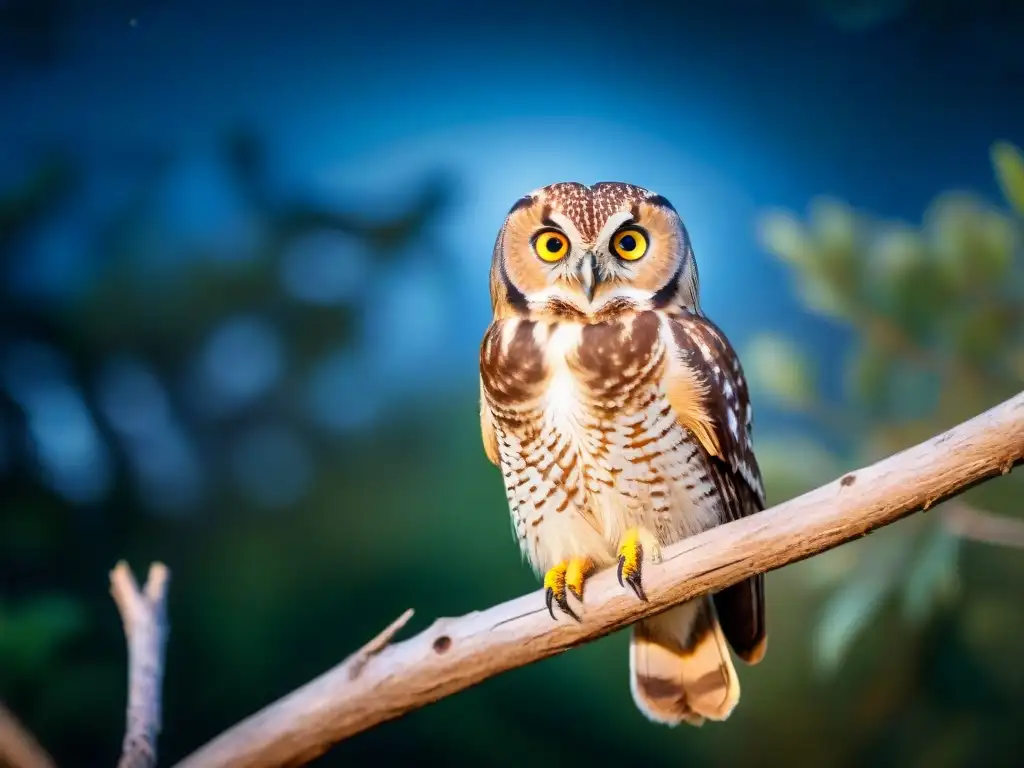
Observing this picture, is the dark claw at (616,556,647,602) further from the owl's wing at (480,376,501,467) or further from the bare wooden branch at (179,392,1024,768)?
the owl's wing at (480,376,501,467)

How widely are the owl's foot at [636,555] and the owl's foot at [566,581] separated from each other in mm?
76

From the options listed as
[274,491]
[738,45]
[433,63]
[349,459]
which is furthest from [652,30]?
[274,491]

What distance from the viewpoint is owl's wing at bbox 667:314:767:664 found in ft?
4.82

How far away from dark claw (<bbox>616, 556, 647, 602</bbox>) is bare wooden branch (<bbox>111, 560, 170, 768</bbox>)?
79 centimetres

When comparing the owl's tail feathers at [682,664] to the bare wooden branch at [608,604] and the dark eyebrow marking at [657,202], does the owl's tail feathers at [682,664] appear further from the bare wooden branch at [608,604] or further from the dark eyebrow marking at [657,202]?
the dark eyebrow marking at [657,202]

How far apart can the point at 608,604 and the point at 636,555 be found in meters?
0.09

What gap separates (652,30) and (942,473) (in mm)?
1505

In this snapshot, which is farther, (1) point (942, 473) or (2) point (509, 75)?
(2) point (509, 75)

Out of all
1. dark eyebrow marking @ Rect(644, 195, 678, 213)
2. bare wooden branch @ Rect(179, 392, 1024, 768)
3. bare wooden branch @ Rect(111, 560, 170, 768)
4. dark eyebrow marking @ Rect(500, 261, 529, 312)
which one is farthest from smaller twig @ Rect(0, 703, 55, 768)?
dark eyebrow marking @ Rect(644, 195, 678, 213)

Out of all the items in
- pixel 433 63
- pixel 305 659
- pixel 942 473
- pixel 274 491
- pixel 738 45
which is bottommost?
pixel 942 473

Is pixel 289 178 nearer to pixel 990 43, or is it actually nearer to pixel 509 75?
pixel 509 75

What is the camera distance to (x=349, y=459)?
256 centimetres

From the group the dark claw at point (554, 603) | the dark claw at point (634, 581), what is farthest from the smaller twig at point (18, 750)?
the dark claw at point (634, 581)

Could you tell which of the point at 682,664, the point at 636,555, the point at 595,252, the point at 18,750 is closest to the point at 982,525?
the point at 682,664
